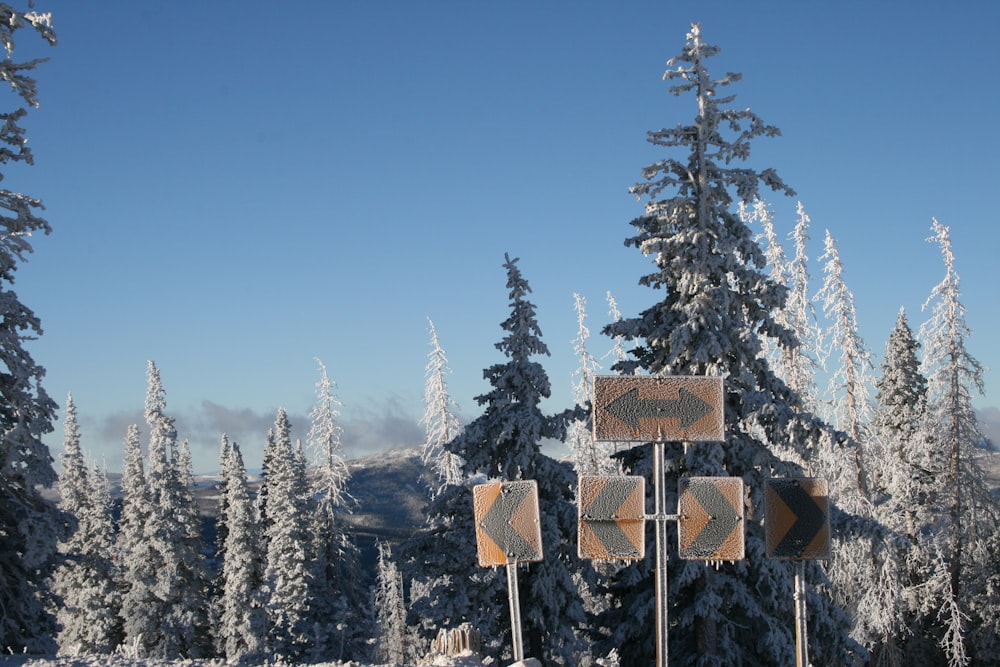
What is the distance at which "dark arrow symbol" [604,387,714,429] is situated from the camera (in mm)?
7320

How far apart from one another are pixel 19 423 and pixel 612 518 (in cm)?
1383

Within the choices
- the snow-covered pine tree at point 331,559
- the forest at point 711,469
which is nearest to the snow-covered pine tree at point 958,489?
the forest at point 711,469

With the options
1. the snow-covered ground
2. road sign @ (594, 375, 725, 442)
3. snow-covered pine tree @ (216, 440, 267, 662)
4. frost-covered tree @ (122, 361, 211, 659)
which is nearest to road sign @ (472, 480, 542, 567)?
road sign @ (594, 375, 725, 442)

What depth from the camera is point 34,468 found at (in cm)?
1664

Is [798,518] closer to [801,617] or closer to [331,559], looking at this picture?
[801,617]

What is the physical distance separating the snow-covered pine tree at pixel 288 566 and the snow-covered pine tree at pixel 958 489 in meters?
24.9

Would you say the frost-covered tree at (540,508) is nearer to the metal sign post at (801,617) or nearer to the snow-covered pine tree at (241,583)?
the metal sign post at (801,617)

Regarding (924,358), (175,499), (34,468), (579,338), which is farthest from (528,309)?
(175,499)

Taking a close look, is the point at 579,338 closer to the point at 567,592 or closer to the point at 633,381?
the point at 567,592

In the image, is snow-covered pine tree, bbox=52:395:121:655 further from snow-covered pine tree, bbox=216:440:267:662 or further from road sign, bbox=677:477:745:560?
road sign, bbox=677:477:745:560

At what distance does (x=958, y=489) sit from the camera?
2938cm

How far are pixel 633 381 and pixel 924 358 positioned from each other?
2546 centimetres

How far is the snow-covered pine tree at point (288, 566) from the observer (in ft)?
115

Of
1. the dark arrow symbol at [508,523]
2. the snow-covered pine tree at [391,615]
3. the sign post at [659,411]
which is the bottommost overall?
the snow-covered pine tree at [391,615]
